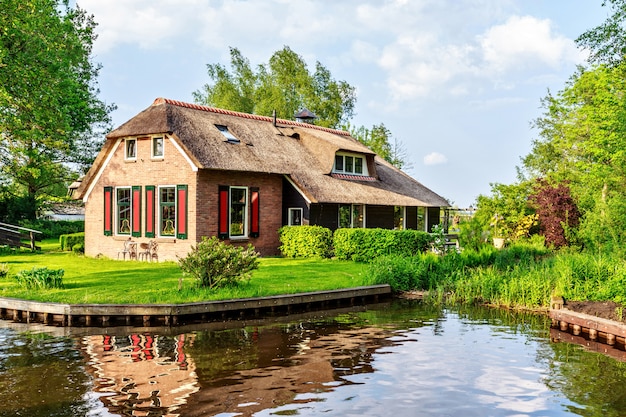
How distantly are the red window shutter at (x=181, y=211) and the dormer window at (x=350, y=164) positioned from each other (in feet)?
25.9

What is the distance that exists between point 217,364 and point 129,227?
14302mm

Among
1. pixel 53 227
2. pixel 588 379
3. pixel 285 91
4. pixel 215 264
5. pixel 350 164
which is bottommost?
pixel 588 379

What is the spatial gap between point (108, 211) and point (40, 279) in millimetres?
8778

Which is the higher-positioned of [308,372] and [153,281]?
[153,281]

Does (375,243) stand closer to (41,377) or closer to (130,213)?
(130,213)

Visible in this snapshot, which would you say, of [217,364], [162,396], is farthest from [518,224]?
[162,396]

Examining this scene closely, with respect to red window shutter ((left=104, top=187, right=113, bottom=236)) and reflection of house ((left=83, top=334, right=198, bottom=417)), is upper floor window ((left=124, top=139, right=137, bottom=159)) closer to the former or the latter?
red window shutter ((left=104, top=187, right=113, bottom=236))

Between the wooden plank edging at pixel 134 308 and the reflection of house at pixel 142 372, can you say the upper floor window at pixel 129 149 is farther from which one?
the reflection of house at pixel 142 372

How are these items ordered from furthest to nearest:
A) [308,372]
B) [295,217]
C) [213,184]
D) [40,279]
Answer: [295,217] → [213,184] → [40,279] → [308,372]


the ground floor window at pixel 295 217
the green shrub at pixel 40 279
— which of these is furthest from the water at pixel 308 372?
the ground floor window at pixel 295 217

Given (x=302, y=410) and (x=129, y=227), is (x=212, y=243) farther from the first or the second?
(x=129, y=227)

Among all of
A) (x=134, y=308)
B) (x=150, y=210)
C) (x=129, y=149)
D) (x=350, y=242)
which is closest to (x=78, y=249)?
(x=129, y=149)

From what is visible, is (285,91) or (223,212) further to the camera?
(285,91)

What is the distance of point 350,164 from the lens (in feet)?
89.7
